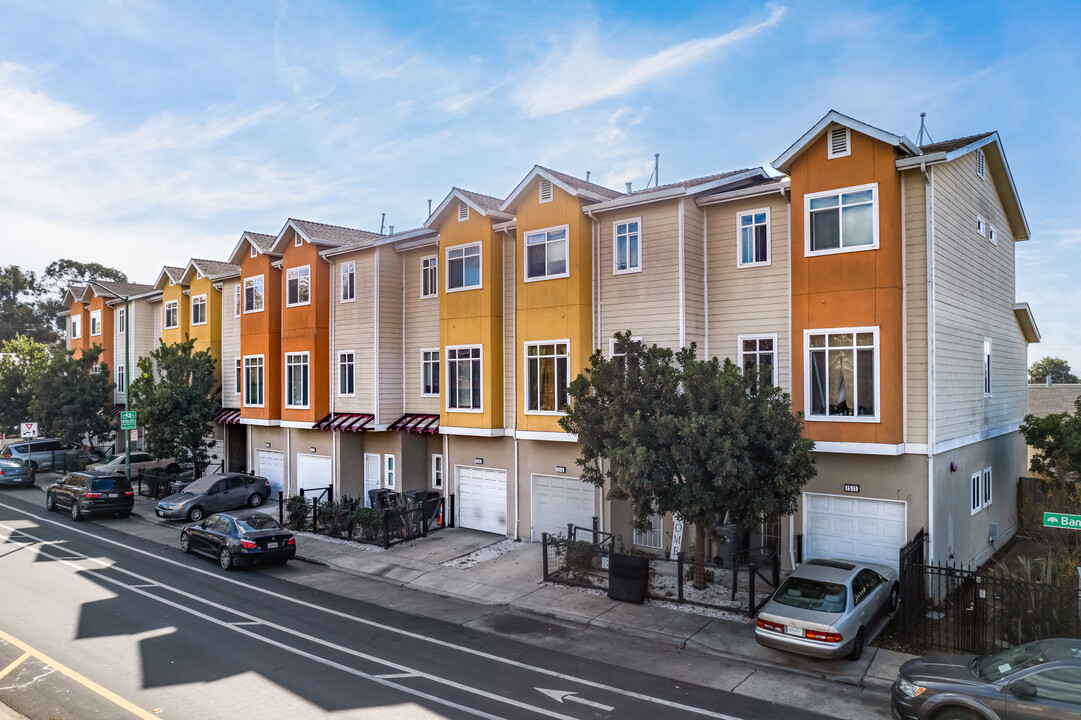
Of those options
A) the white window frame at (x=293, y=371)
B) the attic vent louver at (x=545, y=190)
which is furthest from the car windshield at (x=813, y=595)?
the white window frame at (x=293, y=371)

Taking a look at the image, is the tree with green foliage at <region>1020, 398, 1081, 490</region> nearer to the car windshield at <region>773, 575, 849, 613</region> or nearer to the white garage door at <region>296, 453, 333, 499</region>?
the car windshield at <region>773, 575, 849, 613</region>

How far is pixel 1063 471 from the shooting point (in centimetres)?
1872

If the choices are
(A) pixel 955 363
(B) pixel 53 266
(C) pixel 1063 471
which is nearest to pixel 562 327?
(A) pixel 955 363

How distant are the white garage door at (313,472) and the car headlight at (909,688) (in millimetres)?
21036

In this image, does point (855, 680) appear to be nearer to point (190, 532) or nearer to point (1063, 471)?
point (1063, 471)

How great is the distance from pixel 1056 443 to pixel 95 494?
30881 mm

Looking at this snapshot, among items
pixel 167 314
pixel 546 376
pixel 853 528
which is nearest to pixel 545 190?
pixel 546 376

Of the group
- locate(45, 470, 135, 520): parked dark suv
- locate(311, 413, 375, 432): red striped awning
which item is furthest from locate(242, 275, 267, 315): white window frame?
locate(45, 470, 135, 520): parked dark suv

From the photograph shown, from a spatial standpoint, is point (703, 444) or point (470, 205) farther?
point (470, 205)

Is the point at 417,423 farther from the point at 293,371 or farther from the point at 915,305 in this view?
the point at 915,305

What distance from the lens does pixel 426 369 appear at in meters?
24.0

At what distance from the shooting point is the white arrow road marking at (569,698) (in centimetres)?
960

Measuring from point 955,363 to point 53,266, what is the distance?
290 ft

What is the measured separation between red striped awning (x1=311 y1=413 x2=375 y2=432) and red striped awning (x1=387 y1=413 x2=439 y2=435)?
3.13ft
